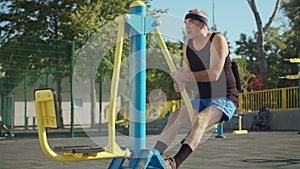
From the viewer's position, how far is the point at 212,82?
12.0 ft

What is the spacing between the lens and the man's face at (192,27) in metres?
3.79

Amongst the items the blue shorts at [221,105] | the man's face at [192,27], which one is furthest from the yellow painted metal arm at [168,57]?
the man's face at [192,27]

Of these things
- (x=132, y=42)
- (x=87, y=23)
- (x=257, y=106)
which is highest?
(x=87, y=23)

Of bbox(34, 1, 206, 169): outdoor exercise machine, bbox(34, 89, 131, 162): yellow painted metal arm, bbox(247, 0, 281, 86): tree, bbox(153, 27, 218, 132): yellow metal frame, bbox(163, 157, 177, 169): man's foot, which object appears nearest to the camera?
bbox(34, 89, 131, 162): yellow painted metal arm

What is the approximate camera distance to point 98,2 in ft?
66.3

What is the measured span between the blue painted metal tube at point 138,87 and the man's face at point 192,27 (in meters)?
0.35

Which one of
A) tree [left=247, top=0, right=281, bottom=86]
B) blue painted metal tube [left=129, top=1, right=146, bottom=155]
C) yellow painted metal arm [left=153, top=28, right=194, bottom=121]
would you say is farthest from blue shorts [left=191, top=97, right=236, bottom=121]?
tree [left=247, top=0, right=281, bottom=86]

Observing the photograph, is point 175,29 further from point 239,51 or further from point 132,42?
point 239,51

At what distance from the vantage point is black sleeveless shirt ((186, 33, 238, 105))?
3.68m

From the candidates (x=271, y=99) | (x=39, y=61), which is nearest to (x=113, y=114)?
(x=39, y=61)

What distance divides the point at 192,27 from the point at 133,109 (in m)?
0.79

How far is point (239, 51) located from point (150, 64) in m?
35.0

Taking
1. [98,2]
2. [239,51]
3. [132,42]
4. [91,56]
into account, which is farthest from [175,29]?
[239,51]

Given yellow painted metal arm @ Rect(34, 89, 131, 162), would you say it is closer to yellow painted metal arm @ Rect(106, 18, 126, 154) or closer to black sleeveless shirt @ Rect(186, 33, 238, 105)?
yellow painted metal arm @ Rect(106, 18, 126, 154)
